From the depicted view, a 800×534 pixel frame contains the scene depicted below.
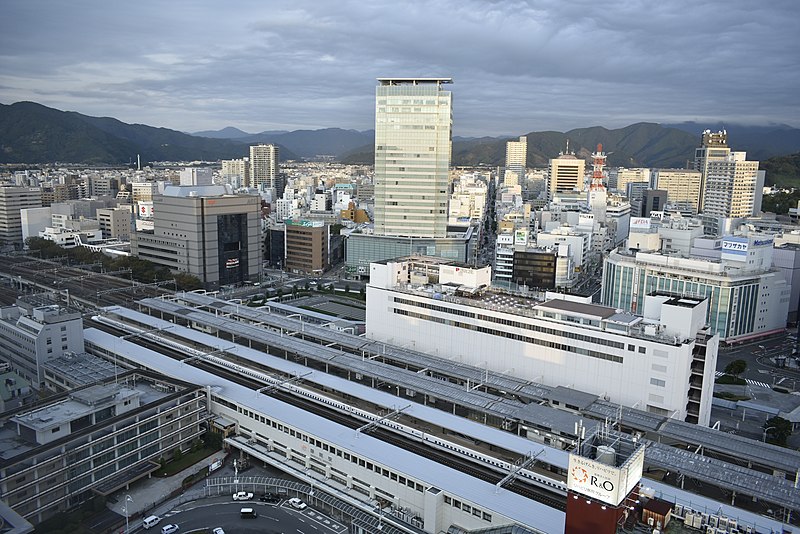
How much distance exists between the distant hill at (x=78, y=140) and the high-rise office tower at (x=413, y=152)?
22928 millimetres

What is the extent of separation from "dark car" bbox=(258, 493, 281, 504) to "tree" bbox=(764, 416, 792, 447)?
17.1 metres

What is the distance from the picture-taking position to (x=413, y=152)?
43844mm

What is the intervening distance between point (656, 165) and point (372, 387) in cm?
17852

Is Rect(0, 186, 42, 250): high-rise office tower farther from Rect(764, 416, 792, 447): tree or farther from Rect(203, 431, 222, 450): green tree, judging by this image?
Rect(764, 416, 792, 447): tree

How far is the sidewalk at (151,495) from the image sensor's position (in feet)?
51.2

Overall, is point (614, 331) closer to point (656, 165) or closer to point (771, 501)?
point (771, 501)

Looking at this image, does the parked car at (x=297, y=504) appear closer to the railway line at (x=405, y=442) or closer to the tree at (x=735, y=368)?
the railway line at (x=405, y=442)

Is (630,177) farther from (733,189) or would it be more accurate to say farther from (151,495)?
(151,495)

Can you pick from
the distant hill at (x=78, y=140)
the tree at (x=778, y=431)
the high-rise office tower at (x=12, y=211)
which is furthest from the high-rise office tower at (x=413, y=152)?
the high-rise office tower at (x=12, y=211)

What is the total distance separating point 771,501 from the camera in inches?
551

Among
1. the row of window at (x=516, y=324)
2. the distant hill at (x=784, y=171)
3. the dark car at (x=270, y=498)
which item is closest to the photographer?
the dark car at (x=270, y=498)

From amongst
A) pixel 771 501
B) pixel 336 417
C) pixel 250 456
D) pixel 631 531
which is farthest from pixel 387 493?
pixel 771 501

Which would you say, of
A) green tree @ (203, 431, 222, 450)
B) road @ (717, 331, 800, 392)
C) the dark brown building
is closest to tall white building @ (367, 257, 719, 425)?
green tree @ (203, 431, 222, 450)

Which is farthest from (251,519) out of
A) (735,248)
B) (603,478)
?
(735,248)
